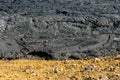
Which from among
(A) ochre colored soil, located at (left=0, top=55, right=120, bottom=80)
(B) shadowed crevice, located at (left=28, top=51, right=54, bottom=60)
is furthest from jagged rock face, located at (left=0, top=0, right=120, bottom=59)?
(A) ochre colored soil, located at (left=0, top=55, right=120, bottom=80)

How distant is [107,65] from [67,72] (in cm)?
77

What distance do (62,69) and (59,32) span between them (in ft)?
3.81

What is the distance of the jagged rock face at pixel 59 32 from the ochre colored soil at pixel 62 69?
0.80ft

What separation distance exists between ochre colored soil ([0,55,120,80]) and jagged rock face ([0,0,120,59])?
24cm

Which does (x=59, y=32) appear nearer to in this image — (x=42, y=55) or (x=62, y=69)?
(x=42, y=55)

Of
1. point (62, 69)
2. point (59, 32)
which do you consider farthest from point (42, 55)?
point (62, 69)

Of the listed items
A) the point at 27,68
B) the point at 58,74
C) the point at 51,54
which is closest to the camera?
the point at 58,74

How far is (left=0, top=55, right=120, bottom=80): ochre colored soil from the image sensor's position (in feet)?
21.1

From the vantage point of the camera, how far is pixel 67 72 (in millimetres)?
6730

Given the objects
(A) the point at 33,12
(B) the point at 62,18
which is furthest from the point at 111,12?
(A) the point at 33,12

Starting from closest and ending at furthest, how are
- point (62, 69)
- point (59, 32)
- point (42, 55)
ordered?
point (62, 69) < point (59, 32) < point (42, 55)

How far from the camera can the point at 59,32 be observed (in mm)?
7906

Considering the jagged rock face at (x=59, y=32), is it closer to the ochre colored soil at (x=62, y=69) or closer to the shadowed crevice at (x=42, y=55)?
the shadowed crevice at (x=42, y=55)

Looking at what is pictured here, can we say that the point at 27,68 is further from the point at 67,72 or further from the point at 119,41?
the point at 119,41
